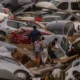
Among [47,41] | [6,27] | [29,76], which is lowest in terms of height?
[29,76]

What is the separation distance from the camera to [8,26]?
101 ft

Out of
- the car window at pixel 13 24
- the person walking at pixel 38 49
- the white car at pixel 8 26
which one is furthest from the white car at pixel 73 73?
the car window at pixel 13 24

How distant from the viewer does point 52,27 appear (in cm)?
3188

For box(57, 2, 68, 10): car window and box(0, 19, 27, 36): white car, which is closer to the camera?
box(0, 19, 27, 36): white car

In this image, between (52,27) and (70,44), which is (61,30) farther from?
(70,44)

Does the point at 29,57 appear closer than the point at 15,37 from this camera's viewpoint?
Yes

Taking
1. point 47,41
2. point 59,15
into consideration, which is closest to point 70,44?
point 47,41

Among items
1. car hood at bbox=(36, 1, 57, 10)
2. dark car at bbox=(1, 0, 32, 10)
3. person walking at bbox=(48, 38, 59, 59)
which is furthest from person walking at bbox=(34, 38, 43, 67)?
dark car at bbox=(1, 0, 32, 10)

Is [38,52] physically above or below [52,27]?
below

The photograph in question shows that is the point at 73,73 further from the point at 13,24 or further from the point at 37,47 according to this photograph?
the point at 13,24

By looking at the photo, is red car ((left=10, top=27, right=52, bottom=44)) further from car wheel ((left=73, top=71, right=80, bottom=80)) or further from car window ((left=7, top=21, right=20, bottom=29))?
car wheel ((left=73, top=71, right=80, bottom=80))

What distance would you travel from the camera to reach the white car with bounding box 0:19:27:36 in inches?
1191

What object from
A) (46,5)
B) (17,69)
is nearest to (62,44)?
(17,69)

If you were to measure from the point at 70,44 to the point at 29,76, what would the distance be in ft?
28.9
